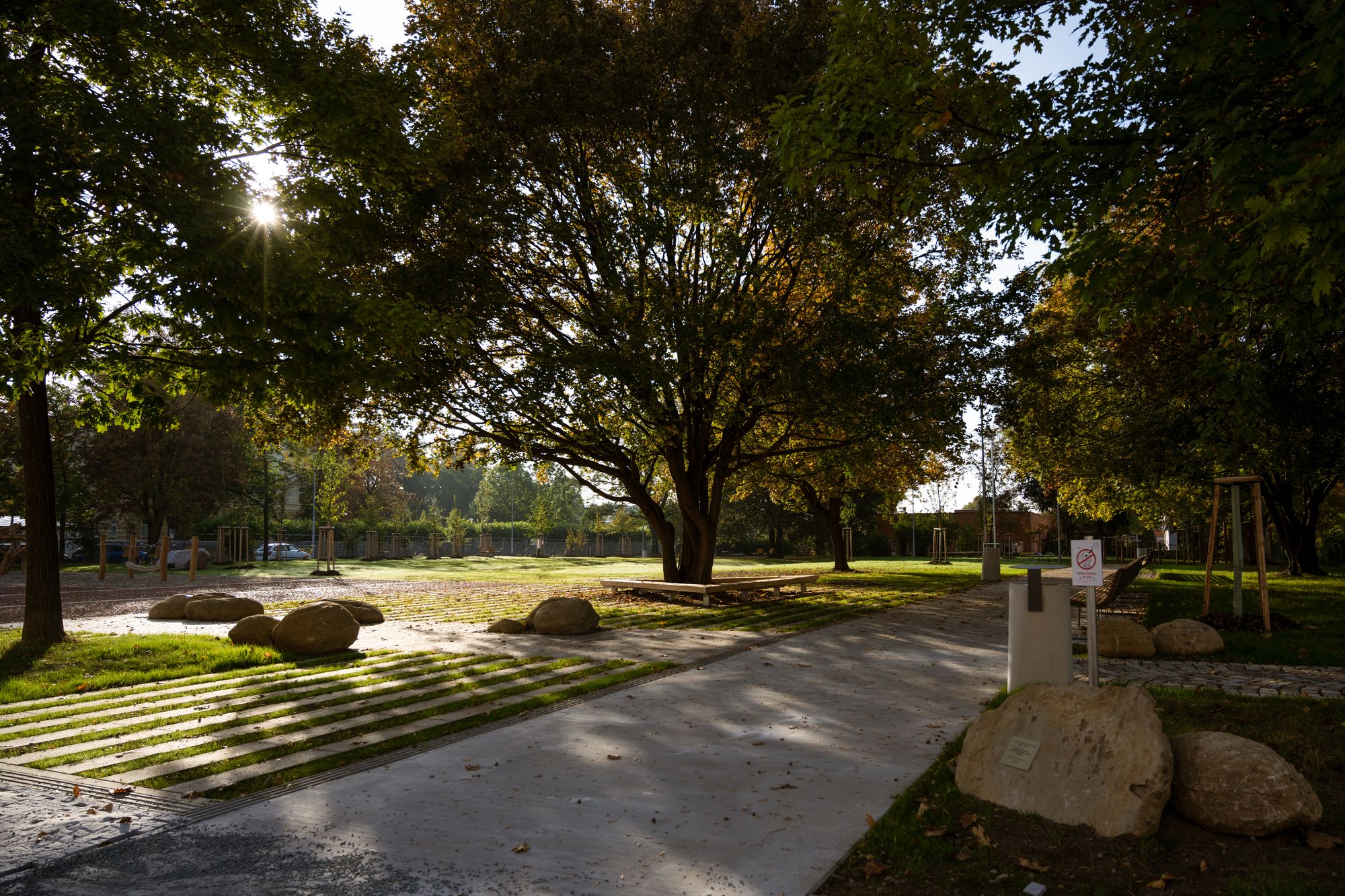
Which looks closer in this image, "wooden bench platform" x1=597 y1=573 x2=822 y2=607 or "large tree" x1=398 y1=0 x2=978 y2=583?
"large tree" x1=398 y1=0 x2=978 y2=583

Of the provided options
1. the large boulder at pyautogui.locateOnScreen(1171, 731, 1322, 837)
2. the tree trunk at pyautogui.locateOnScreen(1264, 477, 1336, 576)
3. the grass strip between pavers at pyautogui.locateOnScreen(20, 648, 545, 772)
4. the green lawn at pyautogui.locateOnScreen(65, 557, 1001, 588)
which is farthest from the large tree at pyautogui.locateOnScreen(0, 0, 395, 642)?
the tree trunk at pyautogui.locateOnScreen(1264, 477, 1336, 576)

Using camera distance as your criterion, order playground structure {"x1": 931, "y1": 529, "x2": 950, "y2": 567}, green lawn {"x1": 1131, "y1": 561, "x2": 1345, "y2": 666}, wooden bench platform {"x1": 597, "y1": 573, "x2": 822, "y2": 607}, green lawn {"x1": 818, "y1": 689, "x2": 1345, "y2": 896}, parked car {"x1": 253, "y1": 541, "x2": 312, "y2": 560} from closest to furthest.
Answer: green lawn {"x1": 818, "y1": 689, "x2": 1345, "y2": 896} < green lawn {"x1": 1131, "y1": 561, "x2": 1345, "y2": 666} < wooden bench platform {"x1": 597, "y1": 573, "x2": 822, "y2": 607} < playground structure {"x1": 931, "y1": 529, "x2": 950, "y2": 567} < parked car {"x1": 253, "y1": 541, "x2": 312, "y2": 560}

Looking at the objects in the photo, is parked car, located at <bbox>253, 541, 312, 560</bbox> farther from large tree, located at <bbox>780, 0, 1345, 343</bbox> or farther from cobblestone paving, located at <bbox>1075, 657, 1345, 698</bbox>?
large tree, located at <bbox>780, 0, 1345, 343</bbox>

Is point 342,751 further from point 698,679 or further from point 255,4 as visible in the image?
point 255,4

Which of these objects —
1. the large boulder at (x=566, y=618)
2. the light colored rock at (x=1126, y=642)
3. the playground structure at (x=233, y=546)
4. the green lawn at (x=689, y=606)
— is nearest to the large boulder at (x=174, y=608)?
the green lawn at (x=689, y=606)

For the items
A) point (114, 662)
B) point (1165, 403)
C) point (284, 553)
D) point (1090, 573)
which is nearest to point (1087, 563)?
point (1090, 573)

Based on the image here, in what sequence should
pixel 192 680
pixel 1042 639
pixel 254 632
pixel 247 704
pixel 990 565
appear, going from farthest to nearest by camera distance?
pixel 990 565, pixel 254 632, pixel 192 680, pixel 247 704, pixel 1042 639

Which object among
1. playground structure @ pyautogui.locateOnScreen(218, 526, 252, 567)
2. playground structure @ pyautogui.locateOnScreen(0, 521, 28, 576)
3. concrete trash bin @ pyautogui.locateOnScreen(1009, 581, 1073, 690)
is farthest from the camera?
playground structure @ pyautogui.locateOnScreen(218, 526, 252, 567)

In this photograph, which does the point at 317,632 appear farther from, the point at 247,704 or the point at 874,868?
the point at 874,868

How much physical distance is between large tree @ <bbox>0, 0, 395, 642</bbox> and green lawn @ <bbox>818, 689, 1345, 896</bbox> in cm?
801

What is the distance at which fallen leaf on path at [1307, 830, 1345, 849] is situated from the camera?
4191mm

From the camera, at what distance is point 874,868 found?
395cm

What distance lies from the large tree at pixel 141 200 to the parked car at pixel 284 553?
4593 centimetres

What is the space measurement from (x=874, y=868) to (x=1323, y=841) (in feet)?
7.60
